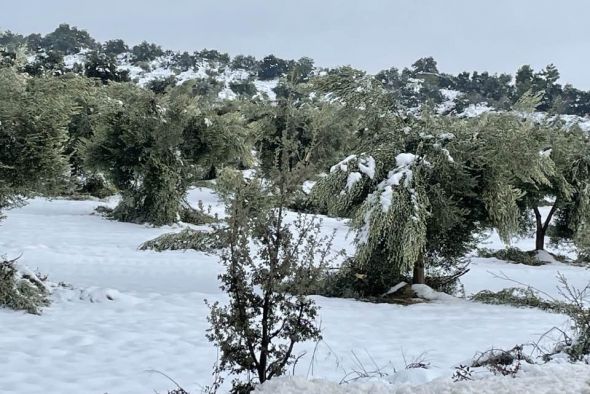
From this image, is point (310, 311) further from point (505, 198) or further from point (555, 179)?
point (555, 179)

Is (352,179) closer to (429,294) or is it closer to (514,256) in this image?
(429,294)

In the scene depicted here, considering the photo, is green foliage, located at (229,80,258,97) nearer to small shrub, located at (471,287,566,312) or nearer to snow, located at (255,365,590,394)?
small shrub, located at (471,287,566,312)

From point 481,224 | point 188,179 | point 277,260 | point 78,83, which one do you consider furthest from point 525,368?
point 188,179

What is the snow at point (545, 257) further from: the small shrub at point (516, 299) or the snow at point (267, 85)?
the snow at point (267, 85)

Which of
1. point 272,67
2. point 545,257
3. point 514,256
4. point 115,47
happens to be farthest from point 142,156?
point 115,47

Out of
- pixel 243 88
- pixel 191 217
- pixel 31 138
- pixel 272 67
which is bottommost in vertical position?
pixel 191 217

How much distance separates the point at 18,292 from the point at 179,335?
2.17 m

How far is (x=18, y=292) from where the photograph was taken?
6.22 metres

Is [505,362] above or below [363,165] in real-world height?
below

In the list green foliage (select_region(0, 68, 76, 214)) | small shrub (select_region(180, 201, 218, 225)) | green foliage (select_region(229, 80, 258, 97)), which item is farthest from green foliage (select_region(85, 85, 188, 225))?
green foliage (select_region(229, 80, 258, 97))

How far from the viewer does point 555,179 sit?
15.0 m

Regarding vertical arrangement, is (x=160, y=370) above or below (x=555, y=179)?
below

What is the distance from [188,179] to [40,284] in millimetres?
8785

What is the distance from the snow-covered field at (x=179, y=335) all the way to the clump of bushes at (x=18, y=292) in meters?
0.14
